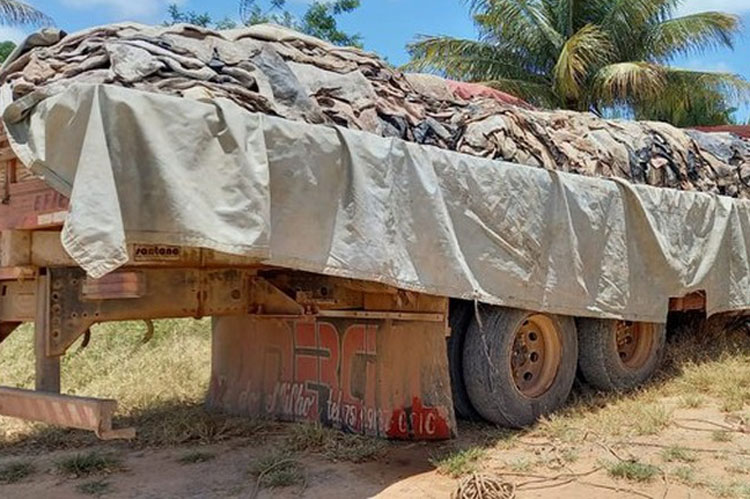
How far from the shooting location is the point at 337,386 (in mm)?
6148

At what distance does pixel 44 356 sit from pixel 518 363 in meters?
3.62

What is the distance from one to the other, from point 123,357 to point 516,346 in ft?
17.9

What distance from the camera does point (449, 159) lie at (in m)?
5.51

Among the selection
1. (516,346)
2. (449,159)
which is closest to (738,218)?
(516,346)

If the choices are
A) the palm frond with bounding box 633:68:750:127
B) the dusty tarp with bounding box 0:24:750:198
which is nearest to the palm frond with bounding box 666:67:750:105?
the palm frond with bounding box 633:68:750:127

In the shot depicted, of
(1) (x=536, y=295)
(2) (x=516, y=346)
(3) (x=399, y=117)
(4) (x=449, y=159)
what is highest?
(3) (x=399, y=117)

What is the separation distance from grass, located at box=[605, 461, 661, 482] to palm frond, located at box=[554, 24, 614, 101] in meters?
16.0

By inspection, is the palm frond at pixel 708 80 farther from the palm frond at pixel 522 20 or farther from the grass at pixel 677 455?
the grass at pixel 677 455

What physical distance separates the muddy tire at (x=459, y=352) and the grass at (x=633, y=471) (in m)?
1.44

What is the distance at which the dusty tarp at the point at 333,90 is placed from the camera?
4.77m

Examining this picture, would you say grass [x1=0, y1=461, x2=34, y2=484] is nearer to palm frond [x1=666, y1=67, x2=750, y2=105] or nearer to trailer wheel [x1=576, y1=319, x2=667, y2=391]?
trailer wheel [x1=576, y1=319, x2=667, y2=391]

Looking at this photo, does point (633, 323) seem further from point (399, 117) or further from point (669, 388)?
point (399, 117)

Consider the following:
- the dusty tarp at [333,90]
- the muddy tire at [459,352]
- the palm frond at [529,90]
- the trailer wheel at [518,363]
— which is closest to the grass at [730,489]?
the trailer wheel at [518,363]

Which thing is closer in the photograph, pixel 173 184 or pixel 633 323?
pixel 173 184
